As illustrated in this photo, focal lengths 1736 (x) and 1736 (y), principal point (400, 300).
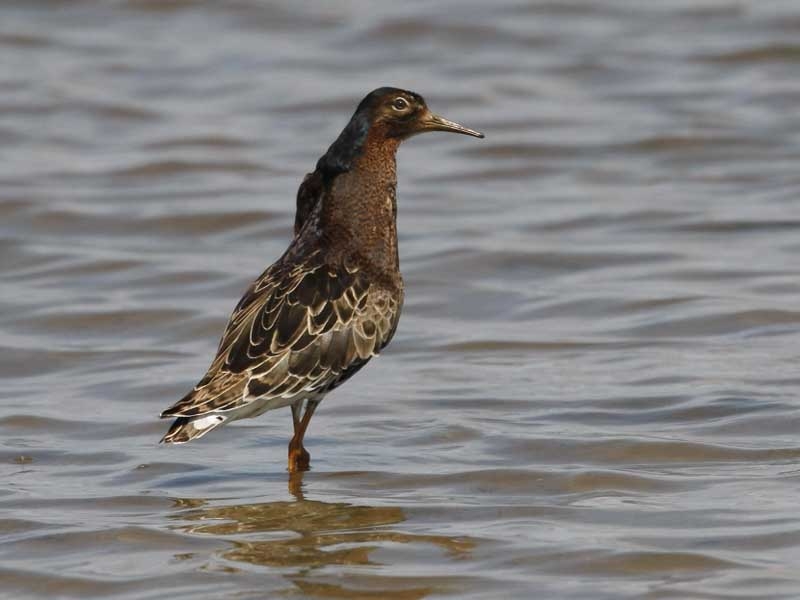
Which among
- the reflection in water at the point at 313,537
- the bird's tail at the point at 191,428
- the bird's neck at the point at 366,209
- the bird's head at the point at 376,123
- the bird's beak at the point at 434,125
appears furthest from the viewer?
the bird's beak at the point at 434,125

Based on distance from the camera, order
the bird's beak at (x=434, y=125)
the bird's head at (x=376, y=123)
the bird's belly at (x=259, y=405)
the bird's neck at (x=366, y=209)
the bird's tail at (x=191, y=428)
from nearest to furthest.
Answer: the bird's tail at (x=191, y=428) → the bird's belly at (x=259, y=405) → the bird's neck at (x=366, y=209) → the bird's head at (x=376, y=123) → the bird's beak at (x=434, y=125)

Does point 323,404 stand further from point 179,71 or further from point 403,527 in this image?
point 179,71

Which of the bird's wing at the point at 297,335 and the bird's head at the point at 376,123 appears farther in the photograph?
the bird's head at the point at 376,123

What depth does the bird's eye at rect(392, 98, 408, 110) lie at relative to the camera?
1080 centimetres

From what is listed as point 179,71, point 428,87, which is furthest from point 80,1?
point 428,87

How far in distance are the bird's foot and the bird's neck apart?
3.90ft

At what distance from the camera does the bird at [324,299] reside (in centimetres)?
984

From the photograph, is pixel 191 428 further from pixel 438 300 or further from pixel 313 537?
pixel 438 300

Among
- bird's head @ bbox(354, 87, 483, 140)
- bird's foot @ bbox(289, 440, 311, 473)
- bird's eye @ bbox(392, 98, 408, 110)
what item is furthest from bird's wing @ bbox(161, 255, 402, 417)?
bird's eye @ bbox(392, 98, 408, 110)

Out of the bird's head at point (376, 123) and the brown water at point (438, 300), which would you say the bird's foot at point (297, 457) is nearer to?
the brown water at point (438, 300)

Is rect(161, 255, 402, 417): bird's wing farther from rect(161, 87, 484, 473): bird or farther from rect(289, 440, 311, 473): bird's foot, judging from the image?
rect(289, 440, 311, 473): bird's foot

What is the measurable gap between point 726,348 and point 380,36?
530 inches

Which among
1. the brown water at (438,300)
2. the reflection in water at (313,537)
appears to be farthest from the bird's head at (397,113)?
the reflection in water at (313,537)

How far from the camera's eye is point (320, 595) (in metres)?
8.20
